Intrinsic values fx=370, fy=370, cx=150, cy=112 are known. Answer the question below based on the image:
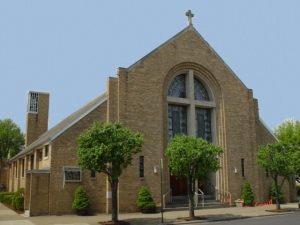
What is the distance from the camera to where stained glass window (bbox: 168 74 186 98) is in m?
28.9

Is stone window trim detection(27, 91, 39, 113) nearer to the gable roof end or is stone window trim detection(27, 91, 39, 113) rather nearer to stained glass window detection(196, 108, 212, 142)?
the gable roof end

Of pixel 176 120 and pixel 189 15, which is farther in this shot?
pixel 189 15

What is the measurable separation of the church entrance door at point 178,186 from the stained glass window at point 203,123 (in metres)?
3.86

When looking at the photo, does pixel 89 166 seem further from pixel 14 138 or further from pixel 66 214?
pixel 14 138

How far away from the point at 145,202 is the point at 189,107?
28.8 ft

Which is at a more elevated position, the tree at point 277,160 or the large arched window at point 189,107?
the large arched window at point 189,107

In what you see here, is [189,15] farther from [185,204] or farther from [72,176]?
[72,176]

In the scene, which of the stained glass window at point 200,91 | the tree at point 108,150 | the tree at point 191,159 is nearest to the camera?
the tree at point 108,150

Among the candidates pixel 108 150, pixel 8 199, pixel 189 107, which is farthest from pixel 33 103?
pixel 108 150

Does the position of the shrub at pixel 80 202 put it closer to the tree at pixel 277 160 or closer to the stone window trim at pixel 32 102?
the tree at pixel 277 160

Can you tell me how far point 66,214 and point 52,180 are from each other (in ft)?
7.31

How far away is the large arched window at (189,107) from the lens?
28.6 metres

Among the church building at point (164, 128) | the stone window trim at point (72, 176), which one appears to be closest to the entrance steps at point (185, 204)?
the church building at point (164, 128)

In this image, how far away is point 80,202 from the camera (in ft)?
72.4
